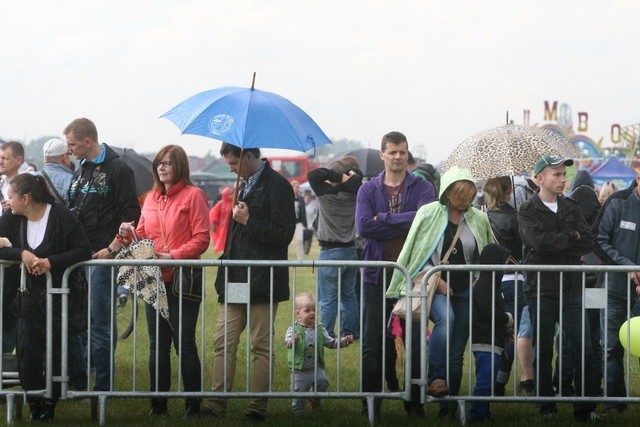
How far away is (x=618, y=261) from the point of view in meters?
8.50

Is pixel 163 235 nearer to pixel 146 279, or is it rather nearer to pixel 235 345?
pixel 146 279

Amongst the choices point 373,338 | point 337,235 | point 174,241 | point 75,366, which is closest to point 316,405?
point 373,338

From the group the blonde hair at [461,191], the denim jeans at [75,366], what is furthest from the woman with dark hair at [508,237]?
the denim jeans at [75,366]

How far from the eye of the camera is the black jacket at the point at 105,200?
8.81m

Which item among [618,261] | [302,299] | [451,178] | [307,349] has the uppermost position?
[451,178]

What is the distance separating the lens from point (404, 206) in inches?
335

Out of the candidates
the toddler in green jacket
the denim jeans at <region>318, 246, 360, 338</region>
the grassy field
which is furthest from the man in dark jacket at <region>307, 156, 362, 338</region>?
the toddler in green jacket

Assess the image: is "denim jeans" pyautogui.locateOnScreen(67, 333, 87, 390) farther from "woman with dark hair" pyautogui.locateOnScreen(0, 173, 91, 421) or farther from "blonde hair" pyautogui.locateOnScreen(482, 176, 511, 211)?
"blonde hair" pyautogui.locateOnScreen(482, 176, 511, 211)

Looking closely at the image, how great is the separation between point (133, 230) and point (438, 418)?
248 cm

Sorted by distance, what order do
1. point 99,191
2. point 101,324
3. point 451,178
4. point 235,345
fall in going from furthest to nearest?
point 99,191 → point 101,324 → point 235,345 → point 451,178

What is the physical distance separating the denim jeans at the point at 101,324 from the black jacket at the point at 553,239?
3.02 metres

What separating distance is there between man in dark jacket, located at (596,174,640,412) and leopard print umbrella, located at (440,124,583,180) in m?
0.81

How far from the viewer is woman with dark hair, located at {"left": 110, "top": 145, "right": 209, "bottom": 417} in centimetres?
803

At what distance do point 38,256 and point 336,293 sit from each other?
4.61 m
